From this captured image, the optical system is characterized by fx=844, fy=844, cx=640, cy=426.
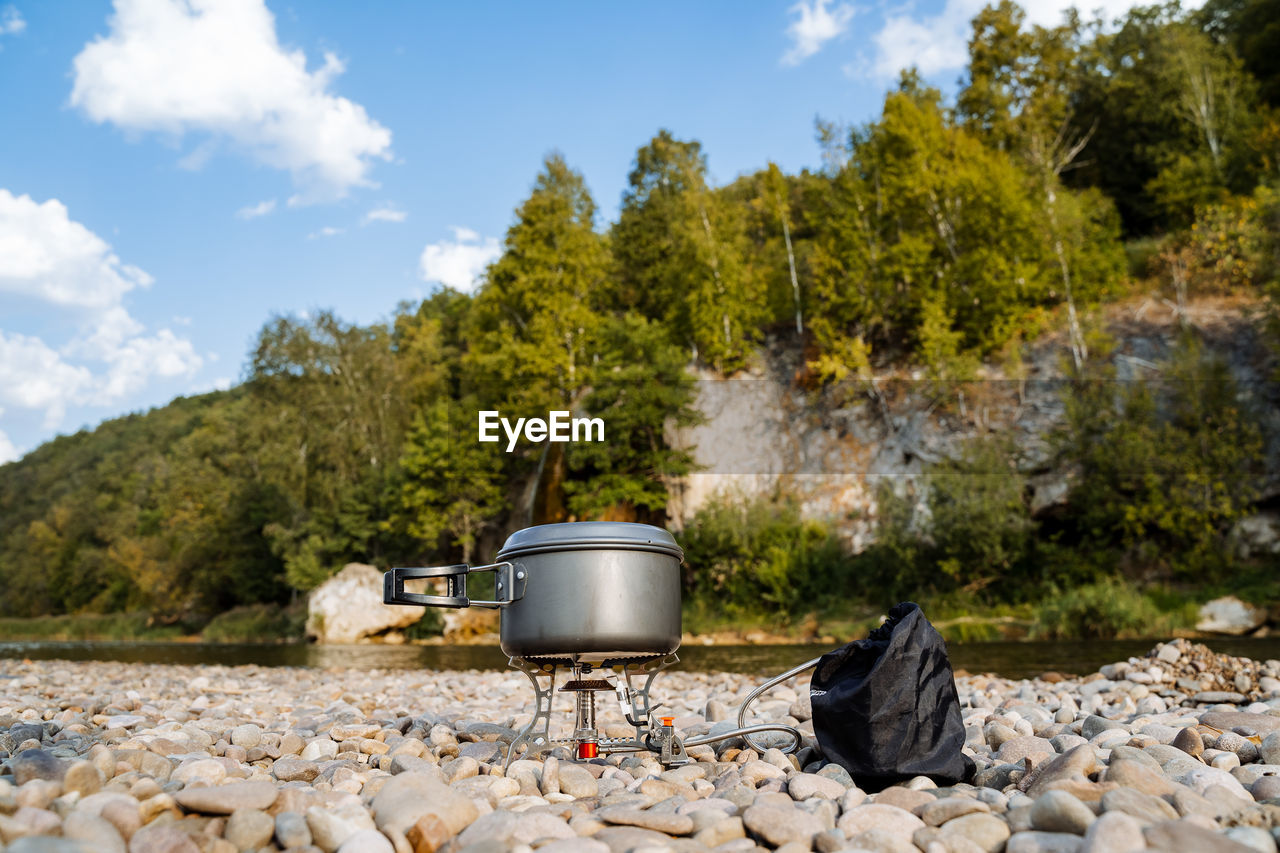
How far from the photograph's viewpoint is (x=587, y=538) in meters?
3.66

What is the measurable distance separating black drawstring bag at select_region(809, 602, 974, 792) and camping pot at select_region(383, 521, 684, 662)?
836mm

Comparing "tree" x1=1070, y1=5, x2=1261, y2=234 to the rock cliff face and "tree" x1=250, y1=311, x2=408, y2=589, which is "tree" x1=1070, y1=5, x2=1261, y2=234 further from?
"tree" x1=250, y1=311, x2=408, y2=589

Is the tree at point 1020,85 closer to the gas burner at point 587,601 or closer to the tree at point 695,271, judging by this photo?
the tree at point 695,271

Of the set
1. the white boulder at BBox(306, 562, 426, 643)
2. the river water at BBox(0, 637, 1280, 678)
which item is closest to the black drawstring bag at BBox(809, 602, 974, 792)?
the river water at BBox(0, 637, 1280, 678)

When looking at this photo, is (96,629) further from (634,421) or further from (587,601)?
(587,601)

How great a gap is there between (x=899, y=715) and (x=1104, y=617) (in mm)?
15366

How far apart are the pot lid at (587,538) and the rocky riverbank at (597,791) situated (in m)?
0.91

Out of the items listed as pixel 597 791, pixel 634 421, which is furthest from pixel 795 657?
pixel 634 421

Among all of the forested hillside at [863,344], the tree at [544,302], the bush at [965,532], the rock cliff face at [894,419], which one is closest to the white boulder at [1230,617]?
the forested hillside at [863,344]

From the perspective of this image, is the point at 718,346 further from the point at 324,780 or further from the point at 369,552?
the point at 324,780

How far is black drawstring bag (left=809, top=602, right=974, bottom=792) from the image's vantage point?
3502 mm

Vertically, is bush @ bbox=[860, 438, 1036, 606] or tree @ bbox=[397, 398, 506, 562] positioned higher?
tree @ bbox=[397, 398, 506, 562]

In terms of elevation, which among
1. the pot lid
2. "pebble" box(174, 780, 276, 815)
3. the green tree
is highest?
the green tree

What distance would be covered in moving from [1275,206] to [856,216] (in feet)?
39.4
